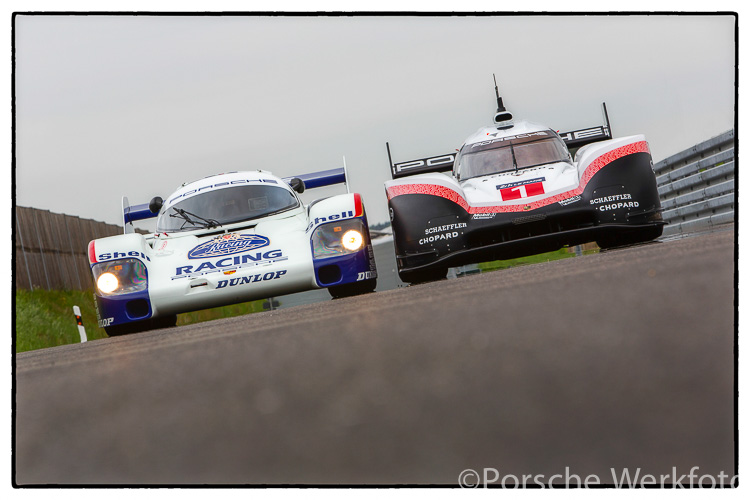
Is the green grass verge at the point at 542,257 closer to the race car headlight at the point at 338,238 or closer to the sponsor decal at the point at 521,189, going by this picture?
the sponsor decal at the point at 521,189

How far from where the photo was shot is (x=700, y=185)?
907 cm

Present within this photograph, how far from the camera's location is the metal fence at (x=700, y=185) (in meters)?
8.30

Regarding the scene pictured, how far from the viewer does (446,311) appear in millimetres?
2783

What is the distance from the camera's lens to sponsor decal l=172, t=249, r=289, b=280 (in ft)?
19.6

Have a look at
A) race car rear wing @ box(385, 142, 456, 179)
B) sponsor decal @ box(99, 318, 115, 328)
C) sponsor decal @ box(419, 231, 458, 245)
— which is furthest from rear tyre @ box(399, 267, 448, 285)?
sponsor decal @ box(99, 318, 115, 328)

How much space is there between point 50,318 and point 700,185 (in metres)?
7.04

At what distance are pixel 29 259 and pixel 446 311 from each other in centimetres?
913

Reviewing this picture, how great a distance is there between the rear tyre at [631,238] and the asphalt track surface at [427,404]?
3.96 meters

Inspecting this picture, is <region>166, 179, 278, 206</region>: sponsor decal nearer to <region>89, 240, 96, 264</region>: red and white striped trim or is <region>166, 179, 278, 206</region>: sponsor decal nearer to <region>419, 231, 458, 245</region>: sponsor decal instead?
<region>89, 240, 96, 264</region>: red and white striped trim

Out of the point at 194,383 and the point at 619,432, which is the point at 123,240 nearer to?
the point at 194,383

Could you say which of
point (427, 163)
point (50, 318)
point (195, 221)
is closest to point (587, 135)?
point (427, 163)

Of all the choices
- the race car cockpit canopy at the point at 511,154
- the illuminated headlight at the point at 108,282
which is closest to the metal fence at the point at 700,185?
the race car cockpit canopy at the point at 511,154

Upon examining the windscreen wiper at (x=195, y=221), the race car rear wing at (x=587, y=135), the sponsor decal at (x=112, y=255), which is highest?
the race car rear wing at (x=587, y=135)

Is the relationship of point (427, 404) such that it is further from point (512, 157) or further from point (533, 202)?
point (512, 157)
